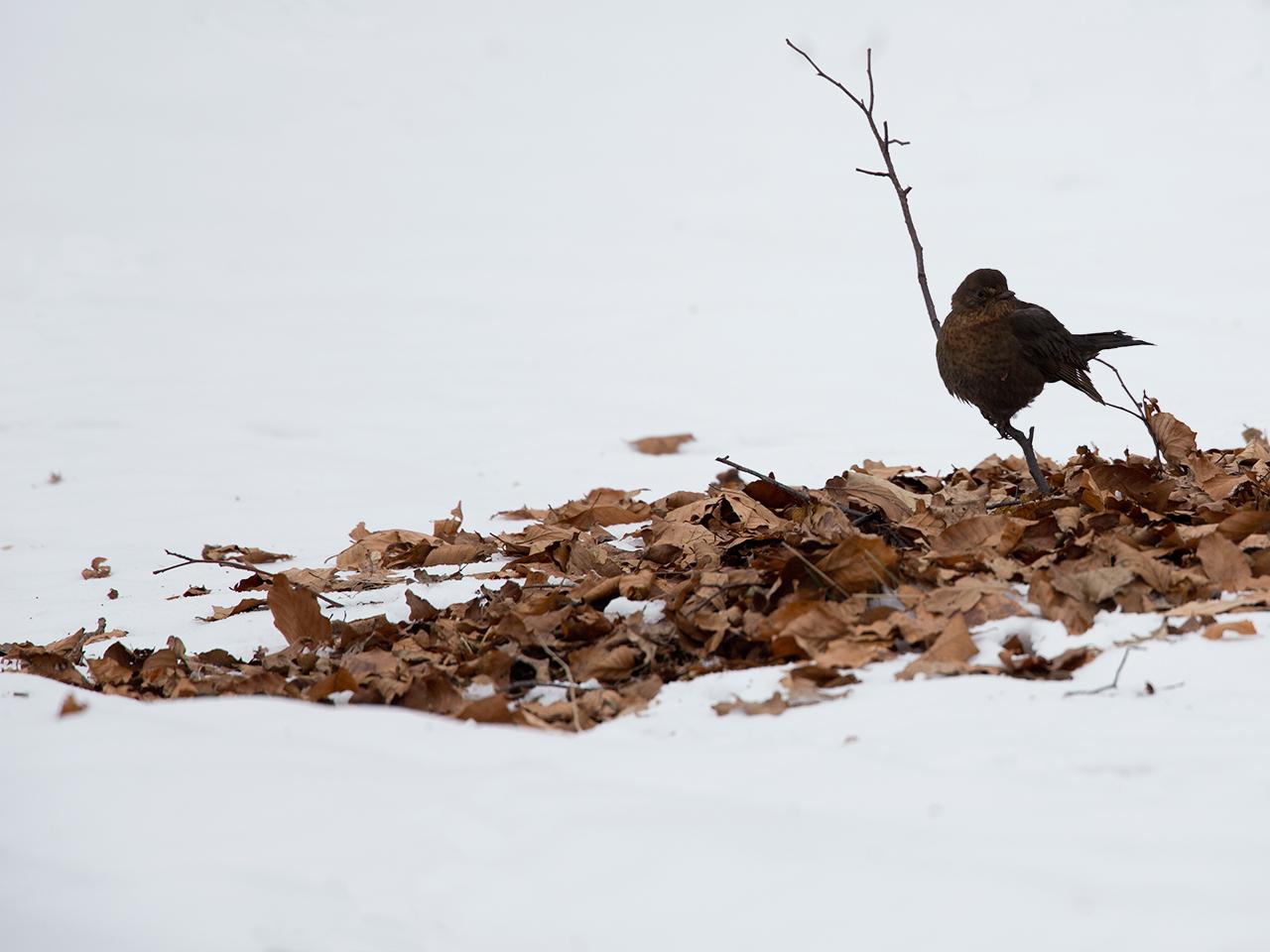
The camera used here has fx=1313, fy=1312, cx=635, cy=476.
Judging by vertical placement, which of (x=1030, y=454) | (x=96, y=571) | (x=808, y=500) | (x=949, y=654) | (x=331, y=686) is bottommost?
(x=331, y=686)

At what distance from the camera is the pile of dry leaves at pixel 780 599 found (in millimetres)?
2420

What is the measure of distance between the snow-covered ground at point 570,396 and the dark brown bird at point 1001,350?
Result: 1033mm

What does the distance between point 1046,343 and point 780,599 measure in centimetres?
109

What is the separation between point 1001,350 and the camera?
128 inches

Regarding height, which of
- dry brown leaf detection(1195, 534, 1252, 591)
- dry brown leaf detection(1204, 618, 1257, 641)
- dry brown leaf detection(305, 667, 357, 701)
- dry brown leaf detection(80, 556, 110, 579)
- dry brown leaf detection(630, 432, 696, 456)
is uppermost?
dry brown leaf detection(630, 432, 696, 456)

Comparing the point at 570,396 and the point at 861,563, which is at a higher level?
the point at 570,396

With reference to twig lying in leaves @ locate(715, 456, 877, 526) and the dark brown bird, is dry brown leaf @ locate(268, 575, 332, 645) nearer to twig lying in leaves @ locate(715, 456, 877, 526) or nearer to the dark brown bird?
twig lying in leaves @ locate(715, 456, 877, 526)

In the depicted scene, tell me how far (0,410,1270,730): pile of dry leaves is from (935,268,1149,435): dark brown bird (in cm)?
25

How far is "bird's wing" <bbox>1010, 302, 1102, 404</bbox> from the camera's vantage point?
325 centimetres

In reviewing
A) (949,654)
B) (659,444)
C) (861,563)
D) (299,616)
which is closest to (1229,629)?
(949,654)

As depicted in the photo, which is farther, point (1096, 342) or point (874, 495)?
point (1096, 342)

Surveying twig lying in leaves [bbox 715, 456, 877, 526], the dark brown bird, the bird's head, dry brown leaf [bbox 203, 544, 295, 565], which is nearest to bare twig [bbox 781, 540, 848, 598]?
twig lying in leaves [bbox 715, 456, 877, 526]

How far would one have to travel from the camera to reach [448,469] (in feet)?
20.7

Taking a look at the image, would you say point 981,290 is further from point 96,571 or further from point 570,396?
point 570,396
